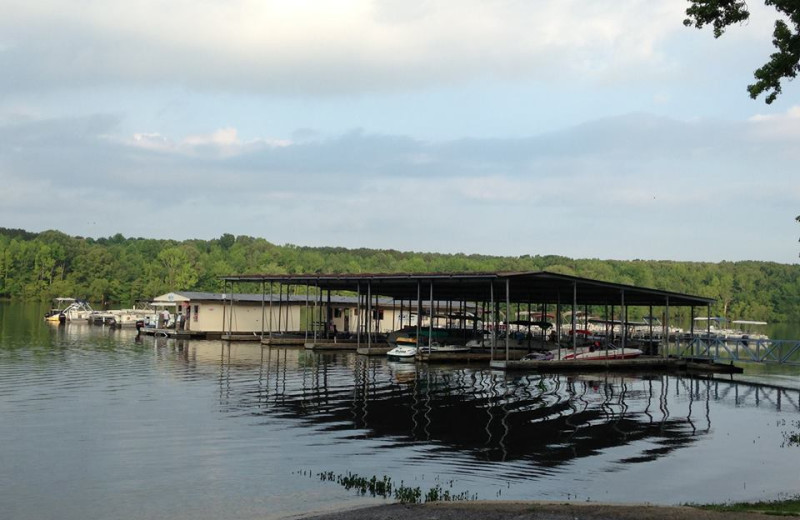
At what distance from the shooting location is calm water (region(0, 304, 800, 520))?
16.7 m

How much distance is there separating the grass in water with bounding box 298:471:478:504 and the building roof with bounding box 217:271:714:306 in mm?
27383

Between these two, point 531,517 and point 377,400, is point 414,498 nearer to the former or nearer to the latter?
point 531,517

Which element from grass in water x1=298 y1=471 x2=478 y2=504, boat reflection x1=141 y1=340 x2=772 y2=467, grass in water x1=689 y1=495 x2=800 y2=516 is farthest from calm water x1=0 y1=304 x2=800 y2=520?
grass in water x1=689 y1=495 x2=800 y2=516

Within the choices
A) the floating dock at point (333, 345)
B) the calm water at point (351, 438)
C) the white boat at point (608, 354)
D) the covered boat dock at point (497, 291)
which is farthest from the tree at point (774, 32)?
the floating dock at point (333, 345)

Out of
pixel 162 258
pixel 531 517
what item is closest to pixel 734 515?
pixel 531 517

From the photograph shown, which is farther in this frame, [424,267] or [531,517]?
[424,267]

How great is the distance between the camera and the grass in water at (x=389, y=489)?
16.0m

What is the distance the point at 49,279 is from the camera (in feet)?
544

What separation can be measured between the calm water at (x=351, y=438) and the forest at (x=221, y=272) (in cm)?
11531

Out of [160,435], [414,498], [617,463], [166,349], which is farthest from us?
[166,349]

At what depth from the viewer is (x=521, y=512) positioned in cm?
1377

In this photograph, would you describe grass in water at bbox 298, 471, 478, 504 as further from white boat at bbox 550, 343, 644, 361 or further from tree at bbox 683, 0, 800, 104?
white boat at bbox 550, 343, 644, 361

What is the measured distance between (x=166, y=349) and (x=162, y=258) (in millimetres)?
107854

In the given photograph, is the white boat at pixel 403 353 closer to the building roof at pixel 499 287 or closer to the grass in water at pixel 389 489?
the building roof at pixel 499 287
